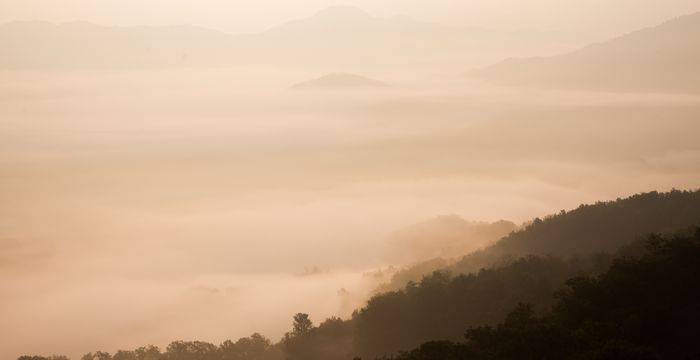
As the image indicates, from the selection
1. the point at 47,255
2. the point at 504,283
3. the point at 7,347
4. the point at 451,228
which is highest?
the point at 47,255

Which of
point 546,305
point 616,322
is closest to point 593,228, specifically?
point 546,305

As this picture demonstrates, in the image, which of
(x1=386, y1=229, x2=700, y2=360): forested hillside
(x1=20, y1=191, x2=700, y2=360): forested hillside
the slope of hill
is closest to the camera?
(x1=386, y1=229, x2=700, y2=360): forested hillside

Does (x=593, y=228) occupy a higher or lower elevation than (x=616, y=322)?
higher

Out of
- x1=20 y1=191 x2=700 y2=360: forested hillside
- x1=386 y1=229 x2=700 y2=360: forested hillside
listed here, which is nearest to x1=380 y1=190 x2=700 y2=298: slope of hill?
x1=20 y1=191 x2=700 y2=360: forested hillside

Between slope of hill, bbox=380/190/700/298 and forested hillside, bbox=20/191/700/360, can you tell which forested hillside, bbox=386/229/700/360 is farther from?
slope of hill, bbox=380/190/700/298

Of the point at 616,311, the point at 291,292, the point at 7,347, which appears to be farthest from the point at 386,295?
the point at 7,347

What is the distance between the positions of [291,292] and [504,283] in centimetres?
9485

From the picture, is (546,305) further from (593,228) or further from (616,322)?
(593,228)

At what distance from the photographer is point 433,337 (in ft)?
139

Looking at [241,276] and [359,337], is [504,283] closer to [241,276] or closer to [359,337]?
[359,337]

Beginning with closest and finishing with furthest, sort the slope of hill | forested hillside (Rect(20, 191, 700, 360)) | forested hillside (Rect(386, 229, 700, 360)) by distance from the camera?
forested hillside (Rect(386, 229, 700, 360))
forested hillside (Rect(20, 191, 700, 360))
the slope of hill

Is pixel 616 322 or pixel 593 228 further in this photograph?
pixel 593 228

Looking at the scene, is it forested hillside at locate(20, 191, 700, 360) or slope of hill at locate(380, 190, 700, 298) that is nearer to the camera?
forested hillside at locate(20, 191, 700, 360)

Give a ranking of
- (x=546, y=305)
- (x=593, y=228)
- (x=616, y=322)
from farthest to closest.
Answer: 1. (x=593, y=228)
2. (x=546, y=305)
3. (x=616, y=322)
